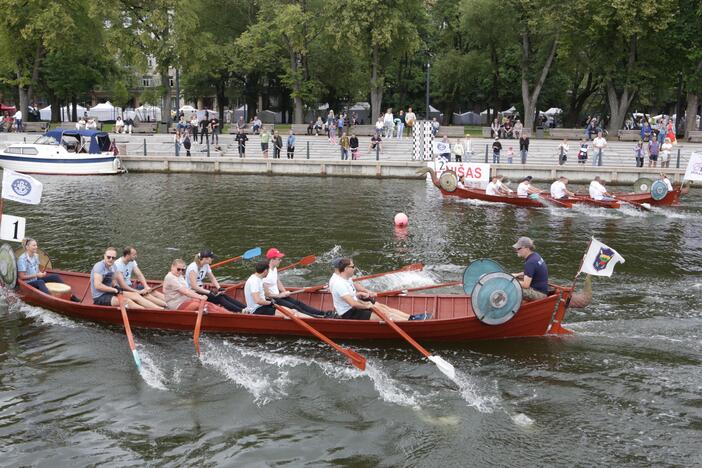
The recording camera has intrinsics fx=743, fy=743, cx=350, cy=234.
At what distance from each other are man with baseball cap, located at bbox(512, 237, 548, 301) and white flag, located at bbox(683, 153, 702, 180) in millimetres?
16698

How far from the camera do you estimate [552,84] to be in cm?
6419

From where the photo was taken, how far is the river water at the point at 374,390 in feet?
35.5

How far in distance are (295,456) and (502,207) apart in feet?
68.0

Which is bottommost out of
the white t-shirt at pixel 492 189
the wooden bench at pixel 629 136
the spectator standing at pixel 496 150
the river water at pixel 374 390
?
the river water at pixel 374 390

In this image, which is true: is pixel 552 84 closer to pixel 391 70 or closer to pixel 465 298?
pixel 391 70

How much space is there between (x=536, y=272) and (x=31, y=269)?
440 inches

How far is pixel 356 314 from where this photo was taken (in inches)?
575

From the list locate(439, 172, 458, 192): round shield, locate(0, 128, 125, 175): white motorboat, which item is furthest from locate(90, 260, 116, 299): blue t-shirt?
locate(0, 128, 125, 175): white motorboat

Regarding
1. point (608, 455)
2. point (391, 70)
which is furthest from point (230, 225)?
point (391, 70)

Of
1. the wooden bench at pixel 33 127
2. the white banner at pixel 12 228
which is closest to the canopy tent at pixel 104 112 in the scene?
the wooden bench at pixel 33 127

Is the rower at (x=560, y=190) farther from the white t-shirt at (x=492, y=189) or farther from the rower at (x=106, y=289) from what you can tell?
the rower at (x=106, y=289)

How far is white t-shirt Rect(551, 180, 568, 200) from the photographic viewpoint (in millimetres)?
29047

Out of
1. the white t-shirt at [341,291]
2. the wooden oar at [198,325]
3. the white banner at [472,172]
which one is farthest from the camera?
the white banner at [472,172]

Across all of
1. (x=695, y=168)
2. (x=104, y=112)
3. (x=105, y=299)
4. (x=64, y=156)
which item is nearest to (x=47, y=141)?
(x=64, y=156)
